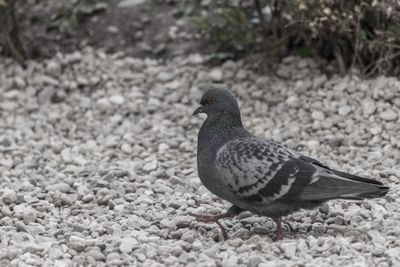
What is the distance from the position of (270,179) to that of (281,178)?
64 millimetres

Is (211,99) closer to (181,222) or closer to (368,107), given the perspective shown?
(181,222)

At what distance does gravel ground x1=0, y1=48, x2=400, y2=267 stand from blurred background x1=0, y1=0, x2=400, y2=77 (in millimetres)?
205

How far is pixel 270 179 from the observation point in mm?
5047

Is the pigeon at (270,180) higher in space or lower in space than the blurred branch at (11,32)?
lower

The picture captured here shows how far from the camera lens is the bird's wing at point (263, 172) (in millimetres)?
5027

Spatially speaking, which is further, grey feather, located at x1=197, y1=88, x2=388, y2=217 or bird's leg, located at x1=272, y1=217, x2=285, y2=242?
bird's leg, located at x1=272, y1=217, x2=285, y2=242

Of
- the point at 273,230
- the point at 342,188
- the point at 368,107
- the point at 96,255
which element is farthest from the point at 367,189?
the point at 368,107

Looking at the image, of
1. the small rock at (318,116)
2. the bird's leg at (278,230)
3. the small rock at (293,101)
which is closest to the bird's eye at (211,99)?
the bird's leg at (278,230)

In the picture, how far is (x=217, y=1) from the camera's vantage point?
8.30 m

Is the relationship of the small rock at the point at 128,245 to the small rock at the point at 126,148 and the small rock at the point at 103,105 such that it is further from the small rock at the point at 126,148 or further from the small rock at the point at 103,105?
the small rock at the point at 103,105

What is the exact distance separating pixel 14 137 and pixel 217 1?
7.50 ft

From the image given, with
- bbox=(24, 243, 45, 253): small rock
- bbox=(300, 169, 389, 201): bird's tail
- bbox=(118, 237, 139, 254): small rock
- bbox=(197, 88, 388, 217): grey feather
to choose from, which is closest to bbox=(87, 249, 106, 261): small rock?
bbox=(118, 237, 139, 254): small rock

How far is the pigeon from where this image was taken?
4.96m

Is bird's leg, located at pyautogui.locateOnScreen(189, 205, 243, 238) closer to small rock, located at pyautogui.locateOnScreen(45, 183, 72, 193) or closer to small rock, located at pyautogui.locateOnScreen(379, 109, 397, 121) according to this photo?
small rock, located at pyautogui.locateOnScreen(45, 183, 72, 193)
